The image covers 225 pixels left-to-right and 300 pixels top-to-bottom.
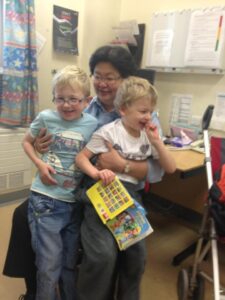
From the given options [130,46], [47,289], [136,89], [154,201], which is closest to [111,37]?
[130,46]

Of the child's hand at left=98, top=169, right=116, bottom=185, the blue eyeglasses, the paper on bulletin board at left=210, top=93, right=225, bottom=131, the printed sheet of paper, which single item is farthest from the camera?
the printed sheet of paper

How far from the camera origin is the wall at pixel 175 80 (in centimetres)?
241

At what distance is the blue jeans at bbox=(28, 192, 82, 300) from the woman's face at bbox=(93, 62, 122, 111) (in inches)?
21.3

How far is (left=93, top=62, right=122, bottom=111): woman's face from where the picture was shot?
1.39m

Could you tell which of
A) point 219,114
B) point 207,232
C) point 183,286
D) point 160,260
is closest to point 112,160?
point 207,232

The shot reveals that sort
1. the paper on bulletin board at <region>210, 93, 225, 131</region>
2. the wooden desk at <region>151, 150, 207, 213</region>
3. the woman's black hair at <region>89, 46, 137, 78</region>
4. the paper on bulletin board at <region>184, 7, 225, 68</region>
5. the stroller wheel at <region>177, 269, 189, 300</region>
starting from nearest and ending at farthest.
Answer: the woman's black hair at <region>89, 46, 137, 78</region>, the stroller wheel at <region>177, 269, 189, 300</region>, the wooden desk at <region>151, 150, 207, 213</region>, the paper on bulletin board at <region>184, 7, 225, 68</region>, the paper on bulletin board at <region>210, 93, 225, 131</region>

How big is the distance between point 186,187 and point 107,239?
5.15 feet

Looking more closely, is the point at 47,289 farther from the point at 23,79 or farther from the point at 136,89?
the point at 23,79

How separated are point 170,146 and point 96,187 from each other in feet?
3.73

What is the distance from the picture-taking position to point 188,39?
241 centimetres

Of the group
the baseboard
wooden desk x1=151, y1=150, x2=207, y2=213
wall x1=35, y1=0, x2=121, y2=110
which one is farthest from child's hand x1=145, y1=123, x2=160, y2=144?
wall x1=35, y1=0, x2=121, y2=110

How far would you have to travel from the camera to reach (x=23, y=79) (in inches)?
95.3

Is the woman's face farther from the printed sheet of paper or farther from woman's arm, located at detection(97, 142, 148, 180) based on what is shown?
the printed sheet of paper

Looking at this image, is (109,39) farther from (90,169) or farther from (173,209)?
(90,169)
